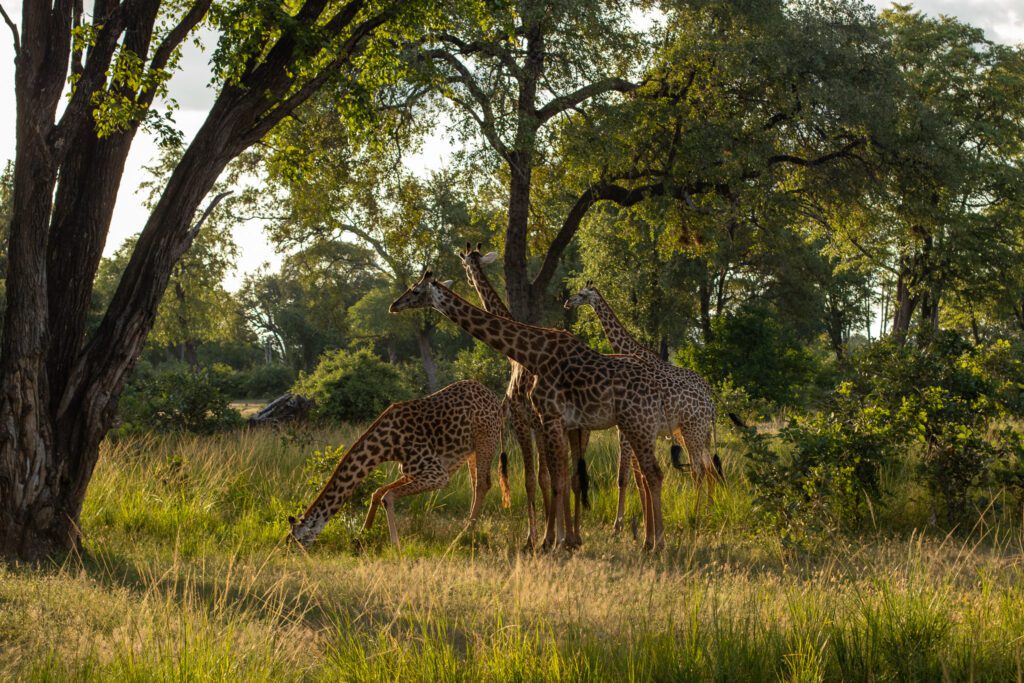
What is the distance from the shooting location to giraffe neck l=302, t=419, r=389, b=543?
920cm

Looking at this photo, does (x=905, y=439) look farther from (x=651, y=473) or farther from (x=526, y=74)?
(x=526, y=74)

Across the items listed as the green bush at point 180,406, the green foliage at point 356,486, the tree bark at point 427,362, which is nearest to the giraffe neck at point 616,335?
the green foliage at point 356,486

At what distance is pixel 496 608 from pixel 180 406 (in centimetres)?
1297

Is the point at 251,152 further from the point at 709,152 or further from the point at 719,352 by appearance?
the point at 719,352

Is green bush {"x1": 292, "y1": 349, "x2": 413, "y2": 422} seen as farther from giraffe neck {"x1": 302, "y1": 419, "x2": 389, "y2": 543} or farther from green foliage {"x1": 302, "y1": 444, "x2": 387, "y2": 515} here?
giraffe neck {"x1": 302, "y1": 419, "x2": 389, "y2": 543}

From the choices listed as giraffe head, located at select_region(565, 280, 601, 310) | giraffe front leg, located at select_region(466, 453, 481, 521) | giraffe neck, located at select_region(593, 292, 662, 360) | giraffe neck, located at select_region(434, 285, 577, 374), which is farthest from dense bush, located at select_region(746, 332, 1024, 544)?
giraffe front leg, located at select_region(466, 453, 481, 521)

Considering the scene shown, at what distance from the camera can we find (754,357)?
100 ft

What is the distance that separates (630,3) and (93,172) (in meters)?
11.3

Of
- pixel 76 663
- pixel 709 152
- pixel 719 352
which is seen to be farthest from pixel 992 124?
pixel 76 663

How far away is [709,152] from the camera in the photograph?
53.5 feet

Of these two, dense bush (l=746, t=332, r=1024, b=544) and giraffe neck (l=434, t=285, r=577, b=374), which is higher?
giraffe neck (l=434, t=285, r=577, b=374)

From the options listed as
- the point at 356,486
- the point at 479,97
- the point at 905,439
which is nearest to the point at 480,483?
the point at 356,486

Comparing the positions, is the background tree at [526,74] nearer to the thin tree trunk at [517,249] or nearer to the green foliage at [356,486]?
the thin tree trunk at [517,249]

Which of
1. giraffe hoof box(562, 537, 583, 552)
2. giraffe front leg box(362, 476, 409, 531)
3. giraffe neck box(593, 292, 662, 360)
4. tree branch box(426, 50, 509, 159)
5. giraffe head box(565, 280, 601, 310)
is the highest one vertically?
tree branch box(426, 50, 509, 159)
